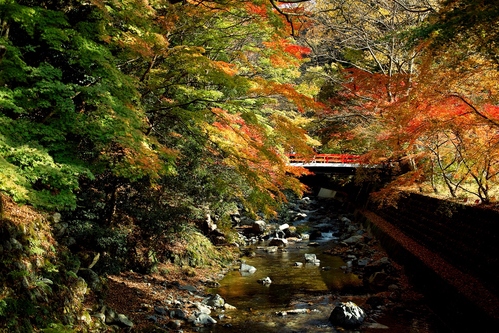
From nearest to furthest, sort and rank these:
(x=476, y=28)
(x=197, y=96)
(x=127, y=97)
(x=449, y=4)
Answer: (x=476, y=28), (x=449, y=4), (x=127, y=97), (x=197, y=96)

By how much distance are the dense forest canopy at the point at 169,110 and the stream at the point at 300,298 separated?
247 centimetres

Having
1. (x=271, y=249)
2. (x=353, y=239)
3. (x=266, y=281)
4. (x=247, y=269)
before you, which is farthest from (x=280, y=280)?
(x=353, y=239)

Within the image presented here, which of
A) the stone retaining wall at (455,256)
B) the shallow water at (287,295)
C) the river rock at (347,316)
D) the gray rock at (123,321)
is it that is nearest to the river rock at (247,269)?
the shallow water at (287,295)

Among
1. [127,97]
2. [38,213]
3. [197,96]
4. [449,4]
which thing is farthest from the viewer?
[197,96]

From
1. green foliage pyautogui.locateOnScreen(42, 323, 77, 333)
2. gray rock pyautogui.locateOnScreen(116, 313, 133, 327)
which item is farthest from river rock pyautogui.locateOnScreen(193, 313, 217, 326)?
green foliage pyautogui.locateOnScreen(42, 323, 77, 333)

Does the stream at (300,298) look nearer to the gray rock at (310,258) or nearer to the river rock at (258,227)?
the gray rock at (310,258)

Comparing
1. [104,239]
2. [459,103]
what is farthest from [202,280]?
[459,103]

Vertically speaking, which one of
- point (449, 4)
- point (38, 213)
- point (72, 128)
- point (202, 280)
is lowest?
point (202, 280)

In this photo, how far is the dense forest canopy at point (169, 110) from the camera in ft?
20.7

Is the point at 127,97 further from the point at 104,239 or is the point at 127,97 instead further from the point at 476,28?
the point at 476,28

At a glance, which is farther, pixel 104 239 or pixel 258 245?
pixel 258 245

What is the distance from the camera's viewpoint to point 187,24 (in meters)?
11.1

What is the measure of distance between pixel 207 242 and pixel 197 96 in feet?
20.7

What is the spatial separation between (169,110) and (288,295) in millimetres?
6273
